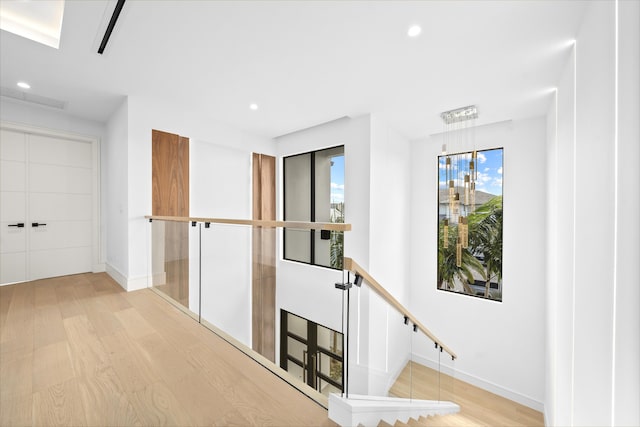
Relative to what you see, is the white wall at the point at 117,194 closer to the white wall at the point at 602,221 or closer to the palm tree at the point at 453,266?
the white wall at the point at 602,221

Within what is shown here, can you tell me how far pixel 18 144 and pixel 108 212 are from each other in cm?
142

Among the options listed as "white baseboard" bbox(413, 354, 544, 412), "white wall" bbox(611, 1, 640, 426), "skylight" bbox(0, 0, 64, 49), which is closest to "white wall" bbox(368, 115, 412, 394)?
"white baseboard" bbox(413, 354, 544, 412)

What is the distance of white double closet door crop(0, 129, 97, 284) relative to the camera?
12.2ft

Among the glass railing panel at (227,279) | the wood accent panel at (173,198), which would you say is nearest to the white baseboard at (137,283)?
the wood accent panel at (173,198)

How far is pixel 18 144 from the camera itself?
3.76m

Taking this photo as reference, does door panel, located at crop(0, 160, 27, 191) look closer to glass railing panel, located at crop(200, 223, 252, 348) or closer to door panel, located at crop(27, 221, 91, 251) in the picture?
door panel, located at crop(27, 221, 91, 251)

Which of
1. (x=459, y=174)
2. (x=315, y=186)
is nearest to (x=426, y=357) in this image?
(x=459, y=174)

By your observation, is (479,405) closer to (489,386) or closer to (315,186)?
(489,386)

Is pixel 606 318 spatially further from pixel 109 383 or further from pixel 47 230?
pixel 47 230

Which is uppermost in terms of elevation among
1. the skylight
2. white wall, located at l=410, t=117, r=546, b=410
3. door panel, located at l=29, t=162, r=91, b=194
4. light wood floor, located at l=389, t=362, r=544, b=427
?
the skylight

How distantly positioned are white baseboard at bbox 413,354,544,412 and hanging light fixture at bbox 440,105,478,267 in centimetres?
212

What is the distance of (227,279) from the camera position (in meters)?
2.47

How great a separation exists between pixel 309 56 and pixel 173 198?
9.26 ft

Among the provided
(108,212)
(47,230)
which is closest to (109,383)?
(108,212)
